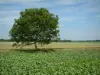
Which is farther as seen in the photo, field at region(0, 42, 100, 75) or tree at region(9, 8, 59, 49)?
tree at region(9, 8, 59, 49)

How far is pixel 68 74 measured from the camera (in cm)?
1972

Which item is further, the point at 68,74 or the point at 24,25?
the point at 24,25

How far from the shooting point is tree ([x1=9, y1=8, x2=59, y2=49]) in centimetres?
5159

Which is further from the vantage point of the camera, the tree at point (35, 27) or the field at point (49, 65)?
the tree at point (35, 27)

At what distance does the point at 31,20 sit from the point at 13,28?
4.41m

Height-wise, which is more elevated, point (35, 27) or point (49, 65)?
point (35, 27)

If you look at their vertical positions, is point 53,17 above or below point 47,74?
above

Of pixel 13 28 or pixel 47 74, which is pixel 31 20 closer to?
pixel 13 28

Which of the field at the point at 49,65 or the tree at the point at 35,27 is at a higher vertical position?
the tree at the point at 35,27

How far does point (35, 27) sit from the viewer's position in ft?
169

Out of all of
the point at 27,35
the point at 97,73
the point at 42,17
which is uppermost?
the point at 42,17

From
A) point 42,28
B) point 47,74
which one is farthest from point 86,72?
point 42,28

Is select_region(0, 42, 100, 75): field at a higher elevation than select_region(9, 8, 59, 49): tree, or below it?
below

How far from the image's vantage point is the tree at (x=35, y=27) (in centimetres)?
5159
